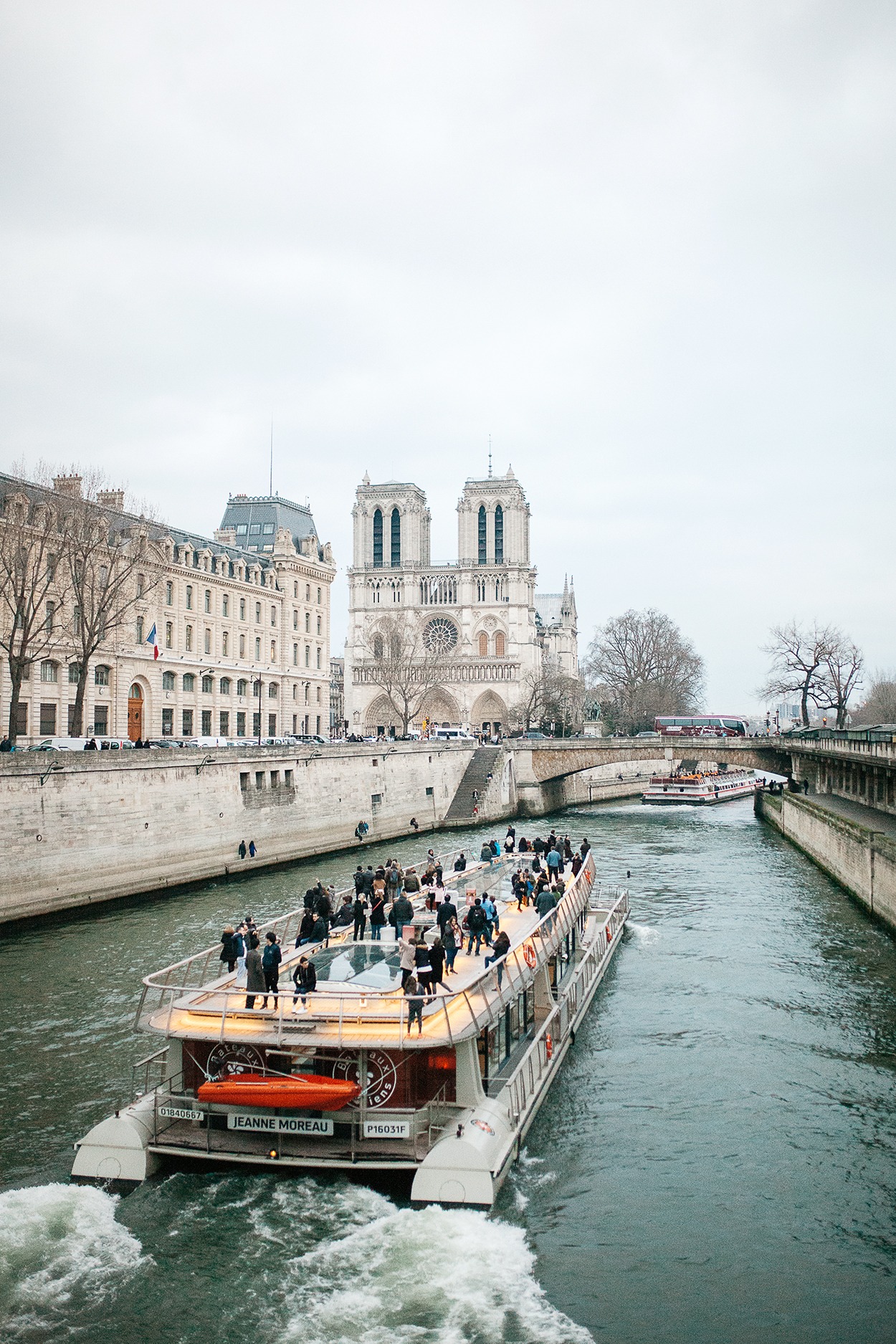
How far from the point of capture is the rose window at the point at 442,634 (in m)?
118

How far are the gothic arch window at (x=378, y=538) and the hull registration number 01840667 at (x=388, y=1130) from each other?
112 m

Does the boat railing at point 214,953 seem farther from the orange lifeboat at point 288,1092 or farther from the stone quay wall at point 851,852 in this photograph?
the stone quay wall at point 851,852

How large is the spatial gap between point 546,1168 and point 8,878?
19998 mm

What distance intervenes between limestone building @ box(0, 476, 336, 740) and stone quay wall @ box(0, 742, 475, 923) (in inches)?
242

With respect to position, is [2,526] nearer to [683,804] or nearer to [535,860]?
[535,860]

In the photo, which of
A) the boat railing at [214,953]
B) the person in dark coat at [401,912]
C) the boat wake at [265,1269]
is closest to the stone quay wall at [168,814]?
the boat railing at [214,953]

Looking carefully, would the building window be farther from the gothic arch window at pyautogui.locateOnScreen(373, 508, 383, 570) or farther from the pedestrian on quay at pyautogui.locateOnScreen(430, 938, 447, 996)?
the pedestrian on quay at pyautogui.locateOnScreen(430, 938, 447, 996)

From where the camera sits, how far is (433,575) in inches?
4749

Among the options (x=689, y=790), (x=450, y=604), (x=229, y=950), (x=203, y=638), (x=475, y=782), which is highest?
(x=450, y=604)

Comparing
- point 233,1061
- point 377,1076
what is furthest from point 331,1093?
point 233,1061

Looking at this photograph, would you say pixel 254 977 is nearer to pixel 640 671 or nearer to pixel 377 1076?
pixel 377 1076

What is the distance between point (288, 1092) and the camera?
1269 centimetres

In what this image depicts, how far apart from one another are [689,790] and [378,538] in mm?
58177

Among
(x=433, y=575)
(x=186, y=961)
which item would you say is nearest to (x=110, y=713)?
(x=186, y=961)
